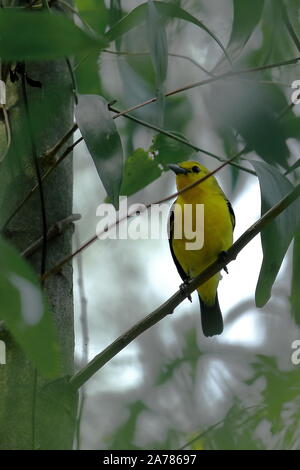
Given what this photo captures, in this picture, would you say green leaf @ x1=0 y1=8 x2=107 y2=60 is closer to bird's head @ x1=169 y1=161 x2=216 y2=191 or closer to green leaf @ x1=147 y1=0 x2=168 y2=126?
green leaf @ x1=147 y1=0 x2=168 y2=126

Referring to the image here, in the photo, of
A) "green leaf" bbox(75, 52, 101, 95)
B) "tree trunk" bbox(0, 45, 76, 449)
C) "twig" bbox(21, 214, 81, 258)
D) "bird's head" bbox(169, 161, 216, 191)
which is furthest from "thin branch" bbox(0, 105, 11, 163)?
"bird's head" bbox(169, 161, 216, 191)

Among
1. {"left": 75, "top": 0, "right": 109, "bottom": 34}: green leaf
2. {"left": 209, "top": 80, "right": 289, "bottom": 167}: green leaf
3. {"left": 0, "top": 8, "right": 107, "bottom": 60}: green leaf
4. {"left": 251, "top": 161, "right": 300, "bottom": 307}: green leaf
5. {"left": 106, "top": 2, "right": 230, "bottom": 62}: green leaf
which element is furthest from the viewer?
{"left": 75, "top": 0, "right": 109, "bottom": 34}: green leaf

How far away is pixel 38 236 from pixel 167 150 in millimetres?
653

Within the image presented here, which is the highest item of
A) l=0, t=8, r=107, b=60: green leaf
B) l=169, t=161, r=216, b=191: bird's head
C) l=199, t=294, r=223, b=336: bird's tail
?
l=169, t=161, r=216, b=191: bird's head

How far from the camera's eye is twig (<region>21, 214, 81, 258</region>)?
6.66 ft

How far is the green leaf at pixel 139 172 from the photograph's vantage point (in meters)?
2.54

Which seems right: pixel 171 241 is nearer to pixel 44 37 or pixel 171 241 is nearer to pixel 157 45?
pixel 157 45

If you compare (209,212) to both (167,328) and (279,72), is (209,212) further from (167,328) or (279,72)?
(167,328)

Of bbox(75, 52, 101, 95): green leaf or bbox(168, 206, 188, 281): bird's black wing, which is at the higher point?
bbox(75, 52, 101, 95): green leaf

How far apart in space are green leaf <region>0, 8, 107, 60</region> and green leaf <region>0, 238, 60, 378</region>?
278mm

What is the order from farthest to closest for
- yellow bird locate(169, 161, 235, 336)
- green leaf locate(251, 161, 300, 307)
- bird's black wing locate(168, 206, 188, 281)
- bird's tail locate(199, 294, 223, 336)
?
bird's tail locate(199, 294, 223, 336) < bird's black wing locate(168, 206, 188, 281) < yellow bird locate(169, 161, 235, 336) < green leaf locate(251, 161, 300, 307)

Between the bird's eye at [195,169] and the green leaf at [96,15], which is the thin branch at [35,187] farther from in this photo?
the bird's eye at [195,169]
